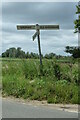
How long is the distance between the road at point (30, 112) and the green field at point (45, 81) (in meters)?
1.04

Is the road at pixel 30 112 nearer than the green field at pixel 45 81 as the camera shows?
Yes

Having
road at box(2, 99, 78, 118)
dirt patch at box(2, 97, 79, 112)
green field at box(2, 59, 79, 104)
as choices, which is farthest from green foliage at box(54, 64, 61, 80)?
road at box(2, 99, 78, 118)

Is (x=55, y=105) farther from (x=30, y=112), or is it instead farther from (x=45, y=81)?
(x=45, y=81)

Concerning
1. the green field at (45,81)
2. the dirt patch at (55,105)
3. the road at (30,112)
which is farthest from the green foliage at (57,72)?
the road at (30,112)

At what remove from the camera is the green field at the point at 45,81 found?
9.38 m

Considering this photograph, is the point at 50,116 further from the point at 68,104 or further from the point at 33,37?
the point at 33,37

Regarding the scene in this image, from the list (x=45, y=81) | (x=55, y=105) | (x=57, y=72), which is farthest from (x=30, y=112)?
(x=57, y=72)

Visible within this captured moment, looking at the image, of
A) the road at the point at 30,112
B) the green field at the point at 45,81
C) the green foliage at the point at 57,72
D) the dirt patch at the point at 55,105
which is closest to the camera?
the road at the point at 30,112

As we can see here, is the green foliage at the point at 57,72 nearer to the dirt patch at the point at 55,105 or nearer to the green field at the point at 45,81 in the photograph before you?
the green field at the point at 45,81

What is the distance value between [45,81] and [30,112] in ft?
12.5

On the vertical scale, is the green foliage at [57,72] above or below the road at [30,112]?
above

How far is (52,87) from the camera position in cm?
995

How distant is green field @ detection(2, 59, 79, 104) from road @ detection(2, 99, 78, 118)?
1.04m

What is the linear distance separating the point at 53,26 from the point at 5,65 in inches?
173
